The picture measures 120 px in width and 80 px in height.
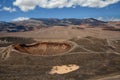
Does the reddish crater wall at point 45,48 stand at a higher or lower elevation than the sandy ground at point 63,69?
higher

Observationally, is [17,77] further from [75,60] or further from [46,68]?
[75,60]

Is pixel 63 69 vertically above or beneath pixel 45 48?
beneath

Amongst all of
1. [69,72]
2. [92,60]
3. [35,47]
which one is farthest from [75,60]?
[35,47]

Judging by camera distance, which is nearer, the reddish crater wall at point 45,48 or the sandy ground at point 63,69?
the sandy ground at point 63,69

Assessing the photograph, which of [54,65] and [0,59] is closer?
[54,65]

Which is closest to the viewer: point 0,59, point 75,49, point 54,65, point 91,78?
point 91,78

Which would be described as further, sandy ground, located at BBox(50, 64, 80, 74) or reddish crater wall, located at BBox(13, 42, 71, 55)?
reddish crater wall, located at BBox(13, 42, 71, 55)

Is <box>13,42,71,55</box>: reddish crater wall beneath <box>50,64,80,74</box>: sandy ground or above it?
above

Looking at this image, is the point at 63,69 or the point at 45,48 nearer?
the point at 63,69
